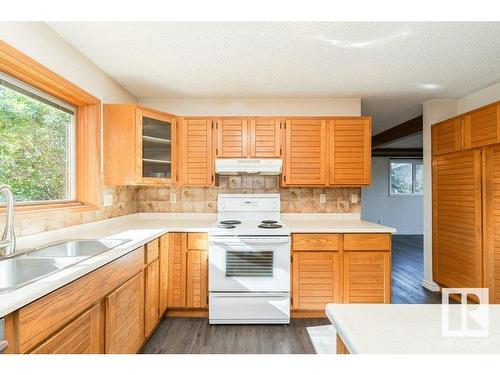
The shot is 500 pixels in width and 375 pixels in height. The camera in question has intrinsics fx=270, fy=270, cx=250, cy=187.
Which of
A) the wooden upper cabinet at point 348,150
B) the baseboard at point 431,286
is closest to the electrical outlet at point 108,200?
the wooden upper cabinet at point 348,150

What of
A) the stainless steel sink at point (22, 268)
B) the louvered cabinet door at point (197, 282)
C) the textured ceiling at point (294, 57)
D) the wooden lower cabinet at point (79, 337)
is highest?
the textured ceiling at point (294, 57)

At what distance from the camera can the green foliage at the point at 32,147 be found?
167 centimetres

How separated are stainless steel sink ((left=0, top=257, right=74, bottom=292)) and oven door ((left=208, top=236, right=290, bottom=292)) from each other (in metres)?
1.26

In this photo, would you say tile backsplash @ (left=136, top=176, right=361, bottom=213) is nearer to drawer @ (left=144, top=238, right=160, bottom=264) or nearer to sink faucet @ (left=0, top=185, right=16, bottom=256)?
drawer @ (left=144, top=238, right=160, bottom=264)

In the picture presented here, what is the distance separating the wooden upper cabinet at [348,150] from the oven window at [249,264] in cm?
112

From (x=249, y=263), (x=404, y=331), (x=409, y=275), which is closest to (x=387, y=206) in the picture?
(x=409, y=275)

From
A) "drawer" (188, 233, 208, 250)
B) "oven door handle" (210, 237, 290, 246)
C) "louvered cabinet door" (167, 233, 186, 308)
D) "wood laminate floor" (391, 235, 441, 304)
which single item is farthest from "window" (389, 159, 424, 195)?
"louvered cabinet door" (167, 233, 186, 308)

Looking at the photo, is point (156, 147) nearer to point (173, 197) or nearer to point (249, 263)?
point (173, 197)

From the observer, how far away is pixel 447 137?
2.98 metres

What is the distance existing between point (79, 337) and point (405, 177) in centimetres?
788

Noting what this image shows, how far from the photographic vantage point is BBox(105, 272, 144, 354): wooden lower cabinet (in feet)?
4.89

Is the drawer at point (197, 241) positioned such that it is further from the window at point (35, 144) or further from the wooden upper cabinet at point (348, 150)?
the wooden upper cabinet at point (348, 150)
